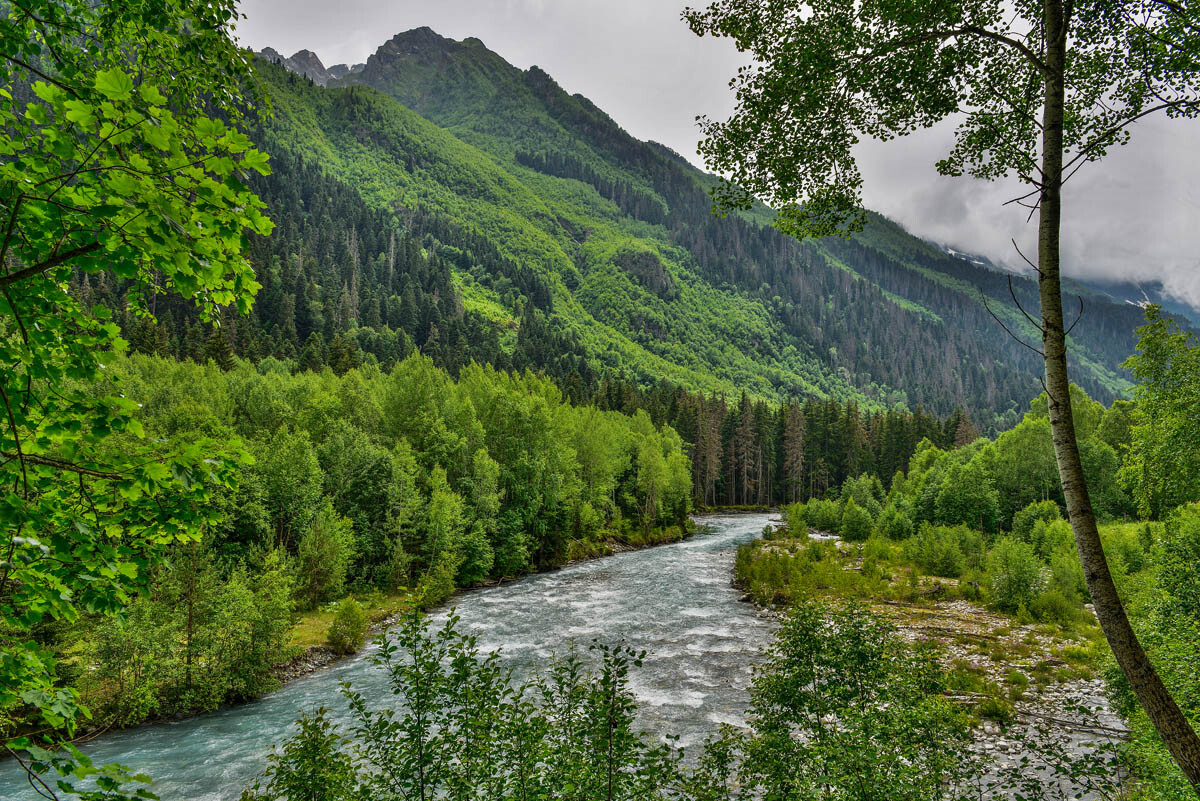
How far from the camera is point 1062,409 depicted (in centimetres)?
531

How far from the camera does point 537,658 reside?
23031 millimetres

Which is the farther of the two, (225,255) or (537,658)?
(537,658)

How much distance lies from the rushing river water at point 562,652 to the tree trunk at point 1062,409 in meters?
11.8

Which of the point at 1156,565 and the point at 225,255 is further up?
the point at 225,255

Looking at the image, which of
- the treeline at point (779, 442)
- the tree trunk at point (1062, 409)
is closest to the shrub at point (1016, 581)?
the tree trunk at point (1062, 409)

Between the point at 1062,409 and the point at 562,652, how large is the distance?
21.9 metres

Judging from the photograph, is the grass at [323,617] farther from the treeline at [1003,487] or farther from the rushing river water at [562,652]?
the treeline at [1003,487]

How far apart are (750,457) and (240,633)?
98.8m

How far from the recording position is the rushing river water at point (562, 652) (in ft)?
51.3

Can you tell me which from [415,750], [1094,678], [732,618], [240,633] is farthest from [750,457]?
[415,750]

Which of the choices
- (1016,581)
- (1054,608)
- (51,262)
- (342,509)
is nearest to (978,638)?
(1054,608)

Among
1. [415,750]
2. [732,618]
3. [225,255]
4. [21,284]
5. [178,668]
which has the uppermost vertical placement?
[225,255]

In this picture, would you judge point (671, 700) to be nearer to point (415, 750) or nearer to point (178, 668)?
point (415, 750)

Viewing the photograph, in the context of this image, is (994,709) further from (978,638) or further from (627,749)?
(627,749)
